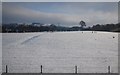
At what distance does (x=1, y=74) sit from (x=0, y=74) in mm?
138

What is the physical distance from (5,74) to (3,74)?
0.24 metres

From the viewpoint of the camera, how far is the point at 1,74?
2809 cm

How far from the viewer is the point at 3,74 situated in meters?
28.2

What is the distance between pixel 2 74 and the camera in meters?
28.1

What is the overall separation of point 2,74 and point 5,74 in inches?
13.8

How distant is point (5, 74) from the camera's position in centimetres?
2836

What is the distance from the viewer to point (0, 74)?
92.4ft

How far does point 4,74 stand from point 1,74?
1.02ft

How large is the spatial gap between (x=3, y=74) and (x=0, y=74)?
29 centimetres

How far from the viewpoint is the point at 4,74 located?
28266 mm

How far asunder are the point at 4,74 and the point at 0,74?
1.26 feet
